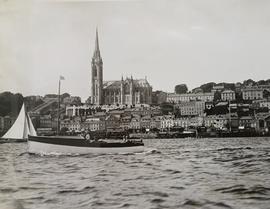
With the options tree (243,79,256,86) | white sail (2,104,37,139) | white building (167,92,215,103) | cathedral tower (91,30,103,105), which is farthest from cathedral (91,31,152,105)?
tree (243,79,256,86)

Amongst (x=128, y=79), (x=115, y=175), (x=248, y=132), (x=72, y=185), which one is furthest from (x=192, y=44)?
(x=72, y=185)

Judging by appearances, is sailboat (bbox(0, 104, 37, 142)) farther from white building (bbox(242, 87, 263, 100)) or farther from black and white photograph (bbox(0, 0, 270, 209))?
white building (bbox(242, 87, 263, 100))

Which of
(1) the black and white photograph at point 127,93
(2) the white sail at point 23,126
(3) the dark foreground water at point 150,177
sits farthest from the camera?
(2) the white sail at point 23,126

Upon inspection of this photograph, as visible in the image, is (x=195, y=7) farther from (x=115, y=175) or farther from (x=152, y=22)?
(x=115, y=175)

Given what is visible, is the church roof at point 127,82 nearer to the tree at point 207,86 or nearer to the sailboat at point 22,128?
the tree at point 207,86

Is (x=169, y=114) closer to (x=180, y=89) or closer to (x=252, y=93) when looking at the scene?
(x=180, y=89)

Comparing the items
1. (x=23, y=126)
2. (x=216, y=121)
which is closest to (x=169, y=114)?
(x=216, y=121)

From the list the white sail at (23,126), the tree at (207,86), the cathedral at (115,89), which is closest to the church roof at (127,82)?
the cathedral at (115,89)
